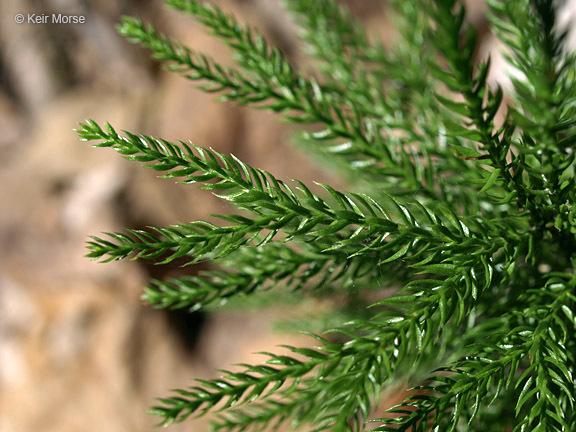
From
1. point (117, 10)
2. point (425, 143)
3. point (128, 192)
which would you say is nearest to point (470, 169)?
point (425, 143)

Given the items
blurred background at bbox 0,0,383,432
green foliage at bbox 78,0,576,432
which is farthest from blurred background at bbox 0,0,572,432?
green foliage at bbox 78,0,576,432

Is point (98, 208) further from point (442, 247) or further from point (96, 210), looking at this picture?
point (442, 247)

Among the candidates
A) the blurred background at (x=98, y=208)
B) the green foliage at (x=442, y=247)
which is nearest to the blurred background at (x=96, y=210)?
the blurred background at (x=98, y=208)

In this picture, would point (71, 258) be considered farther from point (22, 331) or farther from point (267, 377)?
point (267, 377)

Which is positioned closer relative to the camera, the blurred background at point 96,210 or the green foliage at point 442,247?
the green foliage at point 442,247

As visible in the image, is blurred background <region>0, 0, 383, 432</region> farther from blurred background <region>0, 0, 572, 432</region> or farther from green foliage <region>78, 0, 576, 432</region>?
green foliage <region>78, 0, 576, 432</region>

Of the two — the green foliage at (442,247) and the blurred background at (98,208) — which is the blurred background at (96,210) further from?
the green foliage at (442,247)

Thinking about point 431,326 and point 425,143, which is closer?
point 431,326

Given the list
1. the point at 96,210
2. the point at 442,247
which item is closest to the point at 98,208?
the point at 96,210
